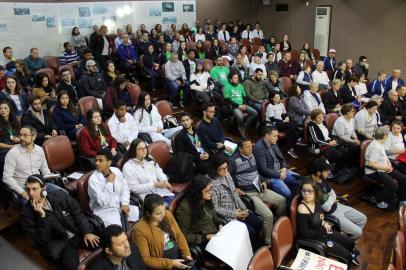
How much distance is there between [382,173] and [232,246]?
2565 millimetres

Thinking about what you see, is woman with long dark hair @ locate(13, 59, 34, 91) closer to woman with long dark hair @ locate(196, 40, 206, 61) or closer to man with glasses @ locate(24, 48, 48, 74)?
man with glasses @ locate(24, 48, 48, 74)

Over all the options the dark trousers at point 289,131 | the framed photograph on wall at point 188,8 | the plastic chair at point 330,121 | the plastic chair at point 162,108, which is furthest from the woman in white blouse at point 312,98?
the framed photograph on wall at point 188,8

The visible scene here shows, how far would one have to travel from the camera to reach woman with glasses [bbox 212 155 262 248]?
3334mm

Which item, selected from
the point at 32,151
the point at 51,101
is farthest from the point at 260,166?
the point at 51,101

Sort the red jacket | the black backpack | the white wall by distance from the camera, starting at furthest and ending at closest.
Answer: the white wall → the red jacket → the black backpack

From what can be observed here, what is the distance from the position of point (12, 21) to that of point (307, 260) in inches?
292

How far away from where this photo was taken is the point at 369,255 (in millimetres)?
3531

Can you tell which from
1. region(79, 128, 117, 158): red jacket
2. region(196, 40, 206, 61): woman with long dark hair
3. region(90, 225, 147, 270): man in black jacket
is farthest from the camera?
region(196, 40, 206, 61): woman with long dark hair

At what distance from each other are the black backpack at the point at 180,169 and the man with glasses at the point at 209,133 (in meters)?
0.69

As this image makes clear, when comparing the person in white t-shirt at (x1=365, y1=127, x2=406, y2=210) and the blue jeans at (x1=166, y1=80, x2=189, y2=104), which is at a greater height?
the blue jeans at (x1=166, y1=80, x2=189, y2=104)

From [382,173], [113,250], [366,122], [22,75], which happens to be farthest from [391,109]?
[22,75]

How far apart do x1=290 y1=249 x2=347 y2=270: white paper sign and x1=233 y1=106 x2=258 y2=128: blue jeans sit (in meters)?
3.35

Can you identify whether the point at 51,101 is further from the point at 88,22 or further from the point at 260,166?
the point at 88,22

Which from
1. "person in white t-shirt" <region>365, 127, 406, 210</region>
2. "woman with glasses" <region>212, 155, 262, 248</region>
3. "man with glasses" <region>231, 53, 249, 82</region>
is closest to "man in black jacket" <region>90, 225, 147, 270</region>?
"woman with glasses" <region>212, 155, 262, 248</region>
